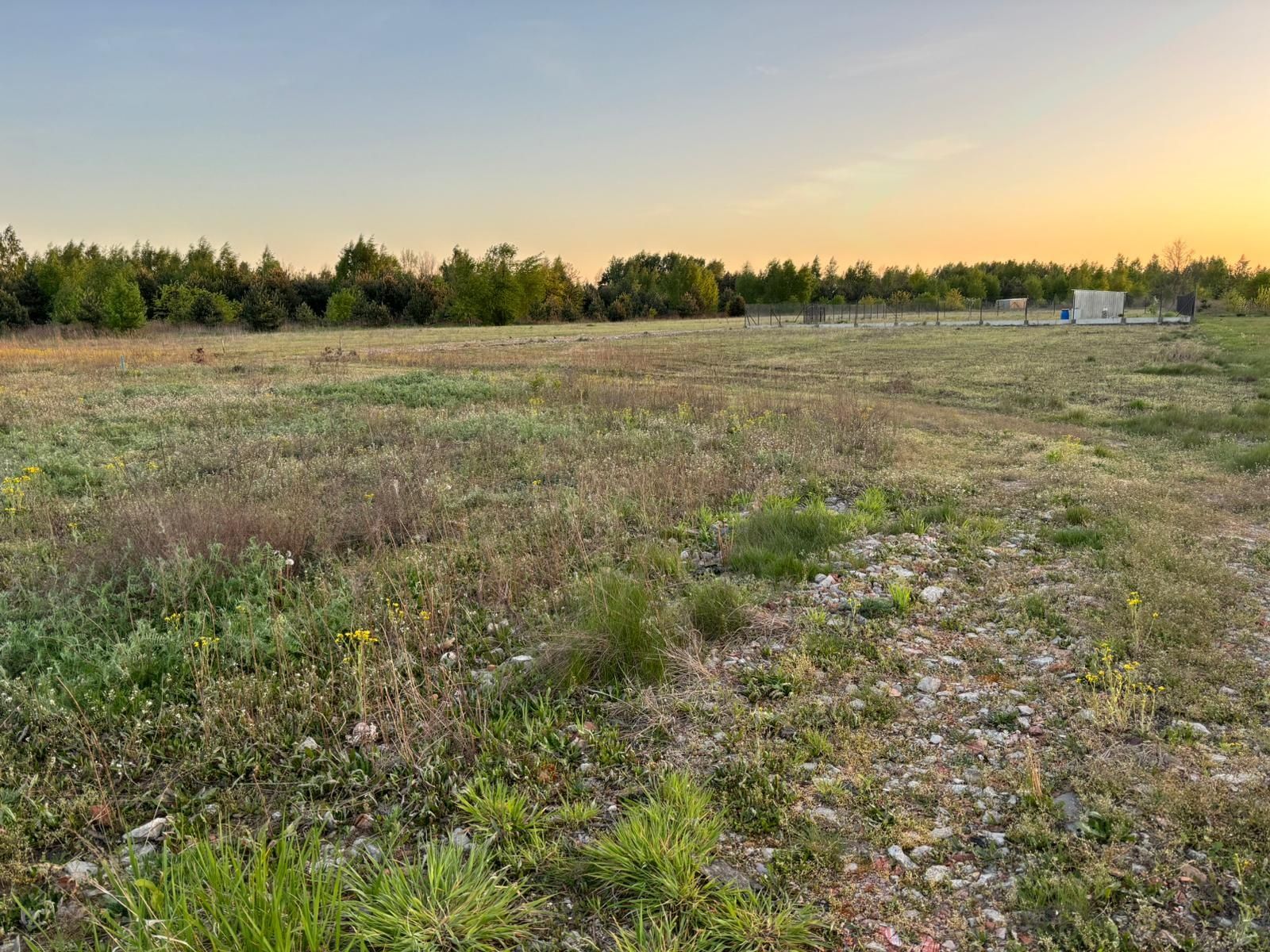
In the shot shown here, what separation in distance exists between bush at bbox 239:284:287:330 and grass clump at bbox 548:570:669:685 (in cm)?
6038

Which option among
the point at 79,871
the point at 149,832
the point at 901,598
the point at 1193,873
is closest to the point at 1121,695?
the point at 1193,873

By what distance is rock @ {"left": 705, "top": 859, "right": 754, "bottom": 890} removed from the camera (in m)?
2.90

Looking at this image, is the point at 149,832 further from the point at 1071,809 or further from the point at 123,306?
the point at 123,306

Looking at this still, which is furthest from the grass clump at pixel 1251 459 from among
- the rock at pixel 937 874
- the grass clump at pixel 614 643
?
the rock at pixel 937 874

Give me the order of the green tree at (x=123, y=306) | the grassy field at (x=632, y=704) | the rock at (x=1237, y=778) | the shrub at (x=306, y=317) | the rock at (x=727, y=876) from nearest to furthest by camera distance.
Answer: the grassy field at (x=632, y=704)
the rock at (x=727, y=876)
the rock at (x=1237, y=778)
the green tree at (x=123, y=306)
the shrub at (x=306, y=317)

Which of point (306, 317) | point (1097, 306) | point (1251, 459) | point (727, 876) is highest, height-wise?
point (306, 317)

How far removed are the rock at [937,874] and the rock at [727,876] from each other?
75cm

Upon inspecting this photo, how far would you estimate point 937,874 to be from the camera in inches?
116

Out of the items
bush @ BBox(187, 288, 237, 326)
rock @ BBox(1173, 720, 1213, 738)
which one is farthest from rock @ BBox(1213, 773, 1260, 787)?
bush @ BBox(187, 288, 237, 326)

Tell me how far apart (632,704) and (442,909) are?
1783 mm

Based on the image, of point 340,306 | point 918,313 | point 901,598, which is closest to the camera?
point 901,598

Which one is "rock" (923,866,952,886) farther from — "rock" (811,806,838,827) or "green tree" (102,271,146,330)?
"green tree" (102,271,146,330)

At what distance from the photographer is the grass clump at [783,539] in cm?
626

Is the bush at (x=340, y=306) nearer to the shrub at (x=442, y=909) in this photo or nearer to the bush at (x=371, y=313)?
the bush at (x=371, y=313)
